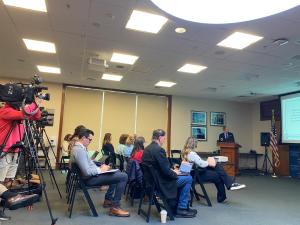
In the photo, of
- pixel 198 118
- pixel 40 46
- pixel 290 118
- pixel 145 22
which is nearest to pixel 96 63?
pixel 40 46

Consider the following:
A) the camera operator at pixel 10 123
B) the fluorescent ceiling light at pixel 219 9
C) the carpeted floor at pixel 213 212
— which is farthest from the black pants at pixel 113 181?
the fluorescent ceiling light at pixel 219 9

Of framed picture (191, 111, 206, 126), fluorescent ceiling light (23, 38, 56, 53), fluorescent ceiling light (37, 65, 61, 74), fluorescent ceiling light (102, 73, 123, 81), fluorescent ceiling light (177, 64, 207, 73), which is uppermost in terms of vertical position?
fluorescent ceiling light (23, 38, 56, 53)

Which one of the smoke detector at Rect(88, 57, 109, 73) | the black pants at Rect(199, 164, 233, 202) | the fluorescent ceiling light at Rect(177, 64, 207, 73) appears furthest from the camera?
the fluorescent ceiling light at Rect(177, 64, 207, 73)

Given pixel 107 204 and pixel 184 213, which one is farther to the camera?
pixel 107 204

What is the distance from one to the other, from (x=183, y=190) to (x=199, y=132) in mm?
6990

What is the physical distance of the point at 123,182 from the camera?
3.59 meters

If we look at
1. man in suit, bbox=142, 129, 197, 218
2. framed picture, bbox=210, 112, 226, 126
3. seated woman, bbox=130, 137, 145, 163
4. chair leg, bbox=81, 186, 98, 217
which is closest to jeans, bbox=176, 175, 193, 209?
man in suit, bbox=142, 129, 197, 218

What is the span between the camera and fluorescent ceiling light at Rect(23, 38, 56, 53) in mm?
5148

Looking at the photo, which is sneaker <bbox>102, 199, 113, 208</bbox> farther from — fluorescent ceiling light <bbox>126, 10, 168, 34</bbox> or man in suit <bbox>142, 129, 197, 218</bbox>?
fluorescent ceiling light <bbox>126, 10, 168, 34</bbox>

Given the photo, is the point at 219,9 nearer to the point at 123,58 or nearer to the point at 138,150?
the point at 138,150

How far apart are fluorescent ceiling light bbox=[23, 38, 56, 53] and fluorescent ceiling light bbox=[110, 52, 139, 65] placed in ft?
4.19

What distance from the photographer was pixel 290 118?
333 inches

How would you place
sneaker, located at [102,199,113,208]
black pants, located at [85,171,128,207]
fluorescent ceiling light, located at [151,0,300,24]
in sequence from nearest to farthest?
fluorescent ceiling light, located at [151,0,300,24] → black pants, located at [85,171,128,207] → sneaker, located at [102,199,113,208]

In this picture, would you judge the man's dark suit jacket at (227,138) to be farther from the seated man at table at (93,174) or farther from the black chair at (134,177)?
the seated man at table at (93,174)
